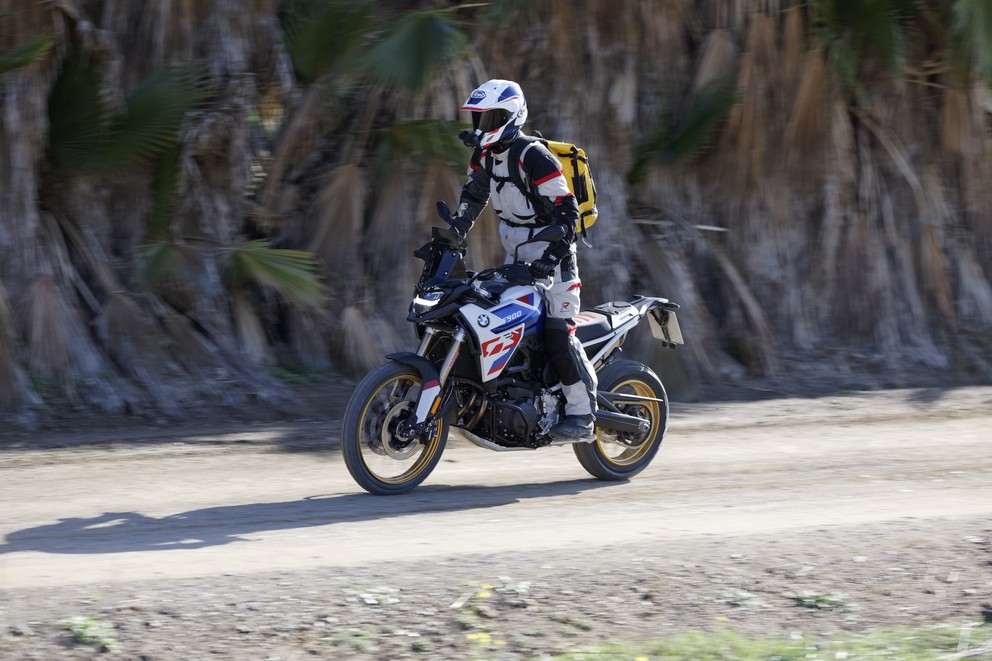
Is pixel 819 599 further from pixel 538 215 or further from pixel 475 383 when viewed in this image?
pixel 538 215

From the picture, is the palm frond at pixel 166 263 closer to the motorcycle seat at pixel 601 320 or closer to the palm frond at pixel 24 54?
the palm frond at pixel 24 54

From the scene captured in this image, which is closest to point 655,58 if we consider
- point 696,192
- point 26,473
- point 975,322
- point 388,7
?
point 696,192

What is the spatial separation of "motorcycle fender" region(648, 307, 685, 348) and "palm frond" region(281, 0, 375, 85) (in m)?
4.34

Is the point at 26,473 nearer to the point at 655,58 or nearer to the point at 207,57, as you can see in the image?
the point at 207,57

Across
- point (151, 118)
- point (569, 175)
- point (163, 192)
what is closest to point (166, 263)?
point (163, 192)

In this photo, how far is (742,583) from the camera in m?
5.75

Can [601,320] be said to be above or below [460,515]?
above

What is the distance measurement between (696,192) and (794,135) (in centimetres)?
121

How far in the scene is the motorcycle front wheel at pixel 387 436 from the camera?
682 centimetres

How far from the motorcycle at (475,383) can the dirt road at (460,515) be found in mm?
262

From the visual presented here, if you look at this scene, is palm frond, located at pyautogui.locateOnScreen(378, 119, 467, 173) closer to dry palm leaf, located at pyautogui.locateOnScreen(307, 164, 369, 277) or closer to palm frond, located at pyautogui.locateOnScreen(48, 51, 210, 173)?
dry palm leaf, located at pyautogui.locateOnScreen(307, 164, 369, 277)

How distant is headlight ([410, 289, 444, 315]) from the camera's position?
7043 mm

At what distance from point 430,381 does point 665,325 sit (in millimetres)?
1836

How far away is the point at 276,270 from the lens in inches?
395
